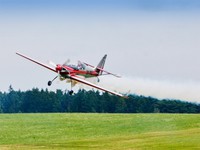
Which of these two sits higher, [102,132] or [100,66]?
[100,66]

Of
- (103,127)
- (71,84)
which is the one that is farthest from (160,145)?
(103,127)

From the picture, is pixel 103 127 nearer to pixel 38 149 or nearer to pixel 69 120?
pixel 69 120

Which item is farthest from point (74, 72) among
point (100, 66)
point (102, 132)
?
point (102, 132)

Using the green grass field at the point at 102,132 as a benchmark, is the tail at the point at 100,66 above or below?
above

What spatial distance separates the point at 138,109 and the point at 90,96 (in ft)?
82.9

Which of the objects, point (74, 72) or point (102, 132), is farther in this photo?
point (102, 132)

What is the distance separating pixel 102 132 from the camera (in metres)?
87.8

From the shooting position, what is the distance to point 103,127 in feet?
306

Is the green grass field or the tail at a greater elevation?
the tail

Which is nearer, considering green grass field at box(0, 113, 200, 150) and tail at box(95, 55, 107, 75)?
green grass field at box(0, 113, 200, 150)

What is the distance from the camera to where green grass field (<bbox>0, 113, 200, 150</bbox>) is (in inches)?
2662

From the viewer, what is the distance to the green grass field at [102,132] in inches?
2662

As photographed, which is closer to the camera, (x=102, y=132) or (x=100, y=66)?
(x=100, y=66)

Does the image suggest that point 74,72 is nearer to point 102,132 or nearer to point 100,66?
point 100,66
